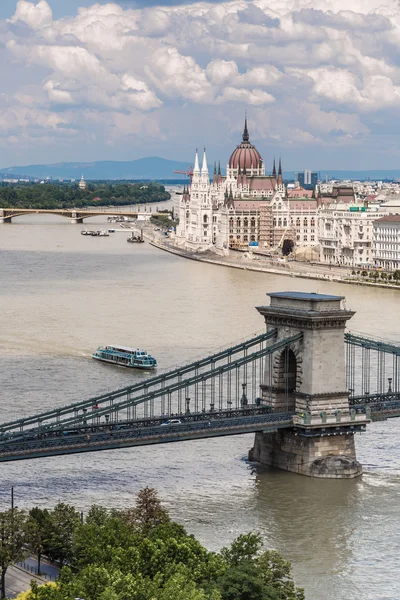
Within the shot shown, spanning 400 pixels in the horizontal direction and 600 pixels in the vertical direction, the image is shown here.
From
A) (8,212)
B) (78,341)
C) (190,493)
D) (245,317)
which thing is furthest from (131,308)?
(8,212)

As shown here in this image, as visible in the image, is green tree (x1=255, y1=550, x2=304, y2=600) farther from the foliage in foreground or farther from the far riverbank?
the far riverbank

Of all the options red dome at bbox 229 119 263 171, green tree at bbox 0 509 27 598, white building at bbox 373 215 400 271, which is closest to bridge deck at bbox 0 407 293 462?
green tree at bbox 0 509 27 598

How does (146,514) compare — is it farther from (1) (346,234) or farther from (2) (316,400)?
(1) (346,234)

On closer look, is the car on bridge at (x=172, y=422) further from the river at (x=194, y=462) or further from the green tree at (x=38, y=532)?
the green tree at (x=38, y=532)

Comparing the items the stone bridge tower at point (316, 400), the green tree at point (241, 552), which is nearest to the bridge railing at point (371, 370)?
the stone bridge tower at point (316, 400)

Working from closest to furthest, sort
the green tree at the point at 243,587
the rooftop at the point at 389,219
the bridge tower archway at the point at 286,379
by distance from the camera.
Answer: the green tree at the point at 243,587 → the bridge tower archway at the point at 286,379 → the rooftop at the point at 389,219

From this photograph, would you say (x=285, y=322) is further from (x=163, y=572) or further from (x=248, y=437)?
(x=163, y=572)

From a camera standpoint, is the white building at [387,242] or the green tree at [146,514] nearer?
the green tree at [146,514]
